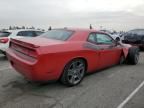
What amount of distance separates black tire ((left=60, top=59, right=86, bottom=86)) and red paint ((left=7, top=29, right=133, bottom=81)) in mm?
140

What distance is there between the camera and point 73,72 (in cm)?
549

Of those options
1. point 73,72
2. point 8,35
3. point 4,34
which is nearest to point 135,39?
point 8,35

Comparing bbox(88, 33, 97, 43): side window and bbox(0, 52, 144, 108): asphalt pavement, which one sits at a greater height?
bbox(88, 33, 97, 43): side window

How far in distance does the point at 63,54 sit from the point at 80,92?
935mm

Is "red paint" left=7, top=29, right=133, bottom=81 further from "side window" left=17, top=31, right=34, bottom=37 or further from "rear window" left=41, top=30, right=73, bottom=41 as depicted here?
"side window" left=17, top=31, right=34, bottom=37

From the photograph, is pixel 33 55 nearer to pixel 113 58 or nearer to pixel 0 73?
pixel 0 73

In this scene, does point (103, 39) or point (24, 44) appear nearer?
point (24, 44)

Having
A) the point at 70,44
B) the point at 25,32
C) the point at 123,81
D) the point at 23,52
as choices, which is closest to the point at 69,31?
the point at 70,44

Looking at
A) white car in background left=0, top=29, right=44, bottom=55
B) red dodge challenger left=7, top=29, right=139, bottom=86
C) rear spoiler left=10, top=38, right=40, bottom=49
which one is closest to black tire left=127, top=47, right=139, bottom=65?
red dodge challenger left=7, top=29, right=139, bottom=86

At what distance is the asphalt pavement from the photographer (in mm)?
4305

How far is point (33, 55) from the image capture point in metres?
4.76

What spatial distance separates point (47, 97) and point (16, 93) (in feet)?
2.41

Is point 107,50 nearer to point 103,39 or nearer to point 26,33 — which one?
point 103,39

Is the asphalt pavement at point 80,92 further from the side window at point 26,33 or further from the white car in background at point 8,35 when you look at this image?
the side window at point 26,33
